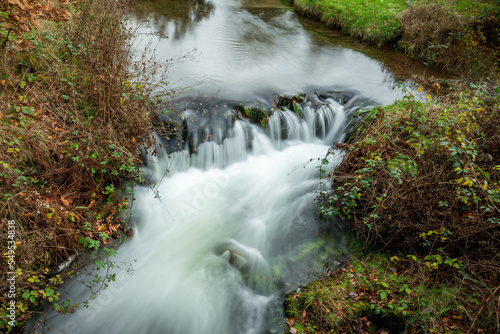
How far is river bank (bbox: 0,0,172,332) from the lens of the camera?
363 centimetres

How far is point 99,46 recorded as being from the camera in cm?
528

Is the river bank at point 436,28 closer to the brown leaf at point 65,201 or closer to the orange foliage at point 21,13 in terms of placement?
the orange foliage at point 21,13

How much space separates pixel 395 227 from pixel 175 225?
4.04 metres

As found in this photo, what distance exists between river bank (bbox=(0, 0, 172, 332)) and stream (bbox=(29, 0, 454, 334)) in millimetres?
540

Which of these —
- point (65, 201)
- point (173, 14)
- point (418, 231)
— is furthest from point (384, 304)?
point (173, 14)

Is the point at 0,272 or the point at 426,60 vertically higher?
the point at 426,60

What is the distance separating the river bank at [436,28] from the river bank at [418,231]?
19.4 feet

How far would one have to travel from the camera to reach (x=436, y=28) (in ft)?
35.7

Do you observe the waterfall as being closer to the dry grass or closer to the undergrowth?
the undergrowth

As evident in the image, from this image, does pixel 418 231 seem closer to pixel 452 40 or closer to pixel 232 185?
pixel 232 185

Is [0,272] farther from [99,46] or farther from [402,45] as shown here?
[402,45]

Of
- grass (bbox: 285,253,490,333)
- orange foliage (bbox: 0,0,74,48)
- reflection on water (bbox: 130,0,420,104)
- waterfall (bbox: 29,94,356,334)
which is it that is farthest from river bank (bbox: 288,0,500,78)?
orange foliage (bbox: 0,0,74,48)

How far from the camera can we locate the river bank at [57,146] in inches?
143

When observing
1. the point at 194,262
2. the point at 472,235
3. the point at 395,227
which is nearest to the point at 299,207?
the point at 395,227
